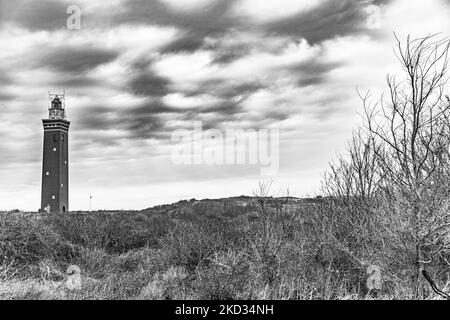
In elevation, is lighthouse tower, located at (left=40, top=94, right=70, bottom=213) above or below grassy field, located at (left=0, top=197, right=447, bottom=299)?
above

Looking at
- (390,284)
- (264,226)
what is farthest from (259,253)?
(390,284)

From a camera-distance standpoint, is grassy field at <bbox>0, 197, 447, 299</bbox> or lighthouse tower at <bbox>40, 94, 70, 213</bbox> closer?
grassy field at <bbox>0, 197, 447, 299</bbox>

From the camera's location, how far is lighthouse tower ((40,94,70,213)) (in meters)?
46.2

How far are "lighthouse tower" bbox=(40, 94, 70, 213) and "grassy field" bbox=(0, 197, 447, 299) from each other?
33582 mm

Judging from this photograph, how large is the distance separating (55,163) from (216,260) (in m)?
42.7

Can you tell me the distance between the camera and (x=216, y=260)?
30.7 ft

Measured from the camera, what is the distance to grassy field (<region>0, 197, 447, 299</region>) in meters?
6.61

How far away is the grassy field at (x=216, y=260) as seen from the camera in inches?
260
